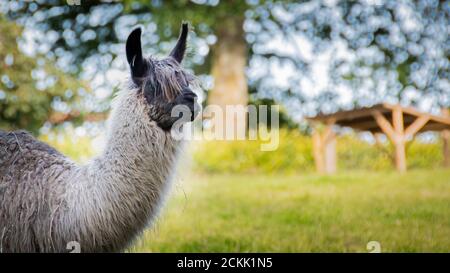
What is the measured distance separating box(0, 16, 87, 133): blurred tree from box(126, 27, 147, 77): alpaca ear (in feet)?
28.6

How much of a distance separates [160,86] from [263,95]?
14.5 metres

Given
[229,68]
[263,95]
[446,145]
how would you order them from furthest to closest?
[263,95] < [229,68] < [446,145]

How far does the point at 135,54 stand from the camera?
2.65m

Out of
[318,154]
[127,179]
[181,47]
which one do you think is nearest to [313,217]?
[181,47]

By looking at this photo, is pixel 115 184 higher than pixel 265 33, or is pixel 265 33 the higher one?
pixel 265 33

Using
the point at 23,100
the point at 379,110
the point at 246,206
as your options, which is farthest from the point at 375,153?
the point at 23,100

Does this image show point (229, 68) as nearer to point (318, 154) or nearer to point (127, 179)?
point (318, 154)

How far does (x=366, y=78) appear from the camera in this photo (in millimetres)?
12750

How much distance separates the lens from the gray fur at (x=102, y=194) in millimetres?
2541

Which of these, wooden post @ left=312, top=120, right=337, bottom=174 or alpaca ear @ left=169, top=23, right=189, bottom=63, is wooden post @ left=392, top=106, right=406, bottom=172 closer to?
wooden post @ left=312, top=120, right=337, bottom=174

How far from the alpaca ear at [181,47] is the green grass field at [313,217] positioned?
84 centimetres

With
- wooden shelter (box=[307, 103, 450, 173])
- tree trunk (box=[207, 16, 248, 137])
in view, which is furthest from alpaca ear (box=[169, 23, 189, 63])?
tree trunk (box=[207, 16, 248, 137])

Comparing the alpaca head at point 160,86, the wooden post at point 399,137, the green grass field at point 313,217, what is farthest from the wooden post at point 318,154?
the alpaca head at point 160,86

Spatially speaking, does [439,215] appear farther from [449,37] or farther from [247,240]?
[449,37]
